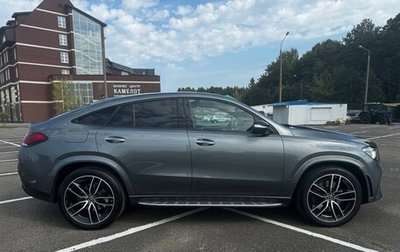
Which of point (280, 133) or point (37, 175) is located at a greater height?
point (280, 133)

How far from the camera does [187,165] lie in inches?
174

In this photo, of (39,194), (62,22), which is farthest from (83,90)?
(39,194)

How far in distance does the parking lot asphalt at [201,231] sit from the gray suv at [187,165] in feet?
0.83

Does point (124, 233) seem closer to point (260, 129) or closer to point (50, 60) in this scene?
point (260, 129)

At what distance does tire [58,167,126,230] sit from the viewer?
4.41 metres

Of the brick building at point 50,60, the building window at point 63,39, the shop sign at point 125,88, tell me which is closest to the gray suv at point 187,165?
the brick building at point 50,60

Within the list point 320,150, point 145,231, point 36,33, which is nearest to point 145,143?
point 145,231

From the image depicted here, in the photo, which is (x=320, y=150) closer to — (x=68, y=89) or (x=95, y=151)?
(x=95, y=151)

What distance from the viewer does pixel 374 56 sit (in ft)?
215

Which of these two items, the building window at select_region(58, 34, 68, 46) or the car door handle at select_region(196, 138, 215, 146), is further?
the building window at select_region(58, 34, 68, 46)

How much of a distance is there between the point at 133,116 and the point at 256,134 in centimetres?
157

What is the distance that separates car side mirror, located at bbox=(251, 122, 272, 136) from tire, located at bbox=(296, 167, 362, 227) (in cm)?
76

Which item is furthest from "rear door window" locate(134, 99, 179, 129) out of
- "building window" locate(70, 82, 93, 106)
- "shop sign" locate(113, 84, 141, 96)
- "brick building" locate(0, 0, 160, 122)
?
"shop sign" locate(113, 84, 141, 96)

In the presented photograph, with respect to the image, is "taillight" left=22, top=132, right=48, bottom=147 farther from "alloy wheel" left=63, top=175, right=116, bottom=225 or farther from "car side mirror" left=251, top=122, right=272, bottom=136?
"car side mirror" left=251, top=122, right=272, bottom=136
